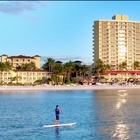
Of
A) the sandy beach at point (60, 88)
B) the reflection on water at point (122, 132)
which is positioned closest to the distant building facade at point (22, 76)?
the sandy beach at point (60, 88)

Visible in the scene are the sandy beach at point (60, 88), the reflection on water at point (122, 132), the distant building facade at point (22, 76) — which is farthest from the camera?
the distant building facade at point (22, 76)

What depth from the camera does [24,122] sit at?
4175 centimetres

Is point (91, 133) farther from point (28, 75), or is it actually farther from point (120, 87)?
point (28, 75)

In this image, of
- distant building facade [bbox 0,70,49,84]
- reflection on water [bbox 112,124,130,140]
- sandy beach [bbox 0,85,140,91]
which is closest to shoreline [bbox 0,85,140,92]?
sandy beach [bbox 0,85,140,91]

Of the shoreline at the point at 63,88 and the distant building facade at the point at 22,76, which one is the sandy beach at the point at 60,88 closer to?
the shoreline at the point at 63,88

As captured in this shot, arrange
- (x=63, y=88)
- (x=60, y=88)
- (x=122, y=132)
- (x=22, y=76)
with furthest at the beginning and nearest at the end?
(x=22, y=76)
(x=63, y=88)
(x=60, y=88)
(x=122, y=132)

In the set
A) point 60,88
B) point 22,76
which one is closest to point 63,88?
point 60,88

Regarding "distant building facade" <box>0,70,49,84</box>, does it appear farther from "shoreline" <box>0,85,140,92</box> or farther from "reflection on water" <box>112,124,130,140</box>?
"reflection on water" <box>112,124,130,140</box>

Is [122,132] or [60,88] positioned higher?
[60,88]

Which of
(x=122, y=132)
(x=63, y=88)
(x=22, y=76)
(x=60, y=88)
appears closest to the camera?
(x=122, y=132)

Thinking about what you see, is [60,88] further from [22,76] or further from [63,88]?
[22,76]

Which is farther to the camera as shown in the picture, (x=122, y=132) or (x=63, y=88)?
(x=63, y=88)

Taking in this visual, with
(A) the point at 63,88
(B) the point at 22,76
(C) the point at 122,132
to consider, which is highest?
(B) the point at 22,76

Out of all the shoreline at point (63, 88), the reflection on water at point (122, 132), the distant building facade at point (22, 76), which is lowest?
the reflection on water at point (122, 132)
